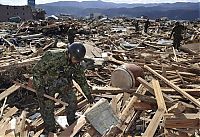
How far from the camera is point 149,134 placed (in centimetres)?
569

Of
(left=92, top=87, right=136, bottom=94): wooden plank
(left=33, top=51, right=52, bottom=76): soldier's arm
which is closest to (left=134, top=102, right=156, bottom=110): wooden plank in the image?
(left=92, top=87, right=136, bottom=94): wooden plank

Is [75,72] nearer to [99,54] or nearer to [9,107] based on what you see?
[9,107]

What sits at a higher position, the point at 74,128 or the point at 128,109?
the point at 128,109

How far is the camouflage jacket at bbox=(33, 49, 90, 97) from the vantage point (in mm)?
5984

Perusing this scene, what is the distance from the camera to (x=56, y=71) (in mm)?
6160

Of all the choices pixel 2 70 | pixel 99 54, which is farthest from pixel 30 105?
pixel 99 54

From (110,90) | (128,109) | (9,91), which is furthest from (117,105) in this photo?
(9,91)

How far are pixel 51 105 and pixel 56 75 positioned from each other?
0.54 m

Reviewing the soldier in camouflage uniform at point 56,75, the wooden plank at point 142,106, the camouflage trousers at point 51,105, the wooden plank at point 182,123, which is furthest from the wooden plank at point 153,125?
the camouflage trousers at point 51,105

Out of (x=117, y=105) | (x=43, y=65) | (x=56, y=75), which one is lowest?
(x=117, y=105)

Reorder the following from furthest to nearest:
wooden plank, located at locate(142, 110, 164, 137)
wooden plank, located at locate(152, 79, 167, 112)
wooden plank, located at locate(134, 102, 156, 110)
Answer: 1. wooden plank, located at locate(134, 102, 156, 110)
2. wooden plank, located at locate(152, 79, 167, 112)
3. wooden plank, located at locate(142, 110, 164, 137)

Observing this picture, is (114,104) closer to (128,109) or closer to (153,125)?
(128,109)

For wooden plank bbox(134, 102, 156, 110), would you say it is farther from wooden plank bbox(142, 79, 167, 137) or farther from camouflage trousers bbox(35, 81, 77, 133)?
camouflage trousers bbox(35, 81, 77, 133)

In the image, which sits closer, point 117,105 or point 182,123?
point 182,123
